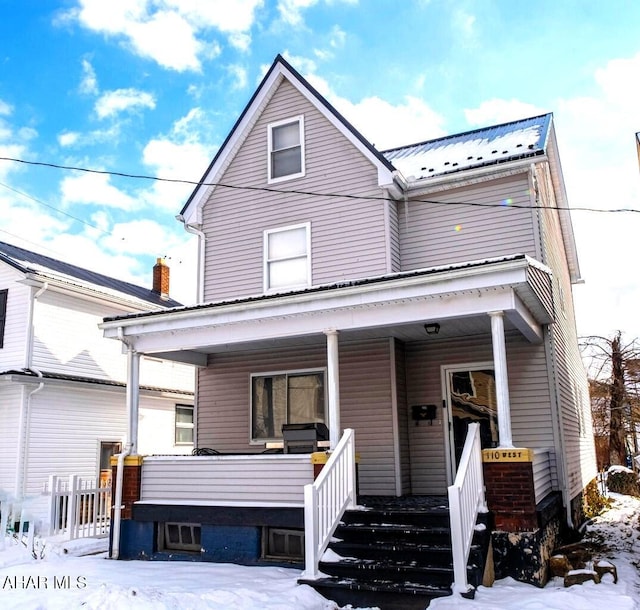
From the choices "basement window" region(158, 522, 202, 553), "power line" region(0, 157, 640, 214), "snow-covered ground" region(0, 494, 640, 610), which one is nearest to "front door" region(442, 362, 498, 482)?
"snow-covered ground" region(0, 494, 640, 610)

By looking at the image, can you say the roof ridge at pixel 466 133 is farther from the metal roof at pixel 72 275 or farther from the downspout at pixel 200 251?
the metal roof at pixel 72 275

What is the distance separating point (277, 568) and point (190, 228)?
774cm

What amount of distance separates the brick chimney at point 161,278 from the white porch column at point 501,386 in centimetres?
1704

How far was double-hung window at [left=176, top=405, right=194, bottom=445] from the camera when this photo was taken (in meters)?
20.6

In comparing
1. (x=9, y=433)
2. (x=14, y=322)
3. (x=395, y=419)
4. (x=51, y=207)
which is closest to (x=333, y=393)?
(x=395, y=419)

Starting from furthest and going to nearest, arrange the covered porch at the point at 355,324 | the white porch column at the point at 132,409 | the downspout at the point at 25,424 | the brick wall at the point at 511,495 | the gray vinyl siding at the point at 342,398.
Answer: the downspout at the point at 25,424 < the gray vinyl siding at the point at 342,398 < the white porch column at the point at 132,409 < the covered porch at the point at 355,324 < the brick wall at the point at 511,495

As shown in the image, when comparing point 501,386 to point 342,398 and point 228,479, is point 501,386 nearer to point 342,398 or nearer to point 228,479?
point 342,398

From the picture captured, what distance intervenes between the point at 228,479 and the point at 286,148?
7.09 meters

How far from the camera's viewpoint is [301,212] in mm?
13070

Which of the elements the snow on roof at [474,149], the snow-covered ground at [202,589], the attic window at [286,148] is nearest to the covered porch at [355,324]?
the snow-covered ground at [202,589]

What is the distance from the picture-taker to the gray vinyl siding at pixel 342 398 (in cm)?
1122

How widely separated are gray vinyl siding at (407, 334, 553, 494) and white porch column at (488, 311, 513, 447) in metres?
2.81

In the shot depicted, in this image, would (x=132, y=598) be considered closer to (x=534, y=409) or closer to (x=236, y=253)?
(x=534, y=409)

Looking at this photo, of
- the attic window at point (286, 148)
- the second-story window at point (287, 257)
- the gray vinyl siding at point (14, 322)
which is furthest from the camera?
the gray vinyl siding at point (14, 322)
